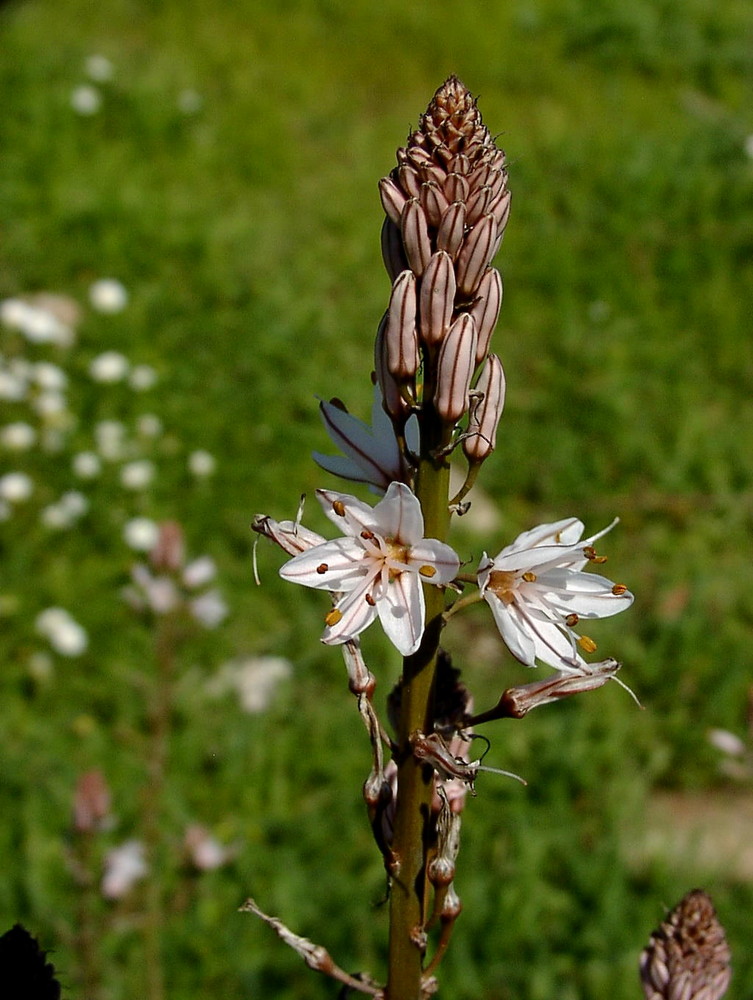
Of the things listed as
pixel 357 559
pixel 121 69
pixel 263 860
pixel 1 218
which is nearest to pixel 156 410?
pixel 1 218

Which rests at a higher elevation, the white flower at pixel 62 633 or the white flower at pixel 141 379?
the white flower at pixel 141 379

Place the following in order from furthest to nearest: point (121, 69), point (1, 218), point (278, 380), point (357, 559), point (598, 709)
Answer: point (121, 69)
point (1, 218)
point (278, 380)
point (598, 709)
point (357, 559)

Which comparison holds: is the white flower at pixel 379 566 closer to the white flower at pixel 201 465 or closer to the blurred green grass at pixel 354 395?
the blurred green grass at pixel 354 395

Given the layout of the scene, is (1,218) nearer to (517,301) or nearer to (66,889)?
(517,301)

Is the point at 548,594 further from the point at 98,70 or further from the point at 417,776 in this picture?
the point at 98,70

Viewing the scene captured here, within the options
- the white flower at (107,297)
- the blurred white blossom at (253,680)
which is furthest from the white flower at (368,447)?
the white flower at (107,297)

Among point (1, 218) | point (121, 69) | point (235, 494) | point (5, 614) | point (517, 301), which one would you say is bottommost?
point (5, 614)

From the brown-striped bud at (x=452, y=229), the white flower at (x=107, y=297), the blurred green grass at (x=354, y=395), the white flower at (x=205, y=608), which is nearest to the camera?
the brown-striped bud at (x=452, y=229)
